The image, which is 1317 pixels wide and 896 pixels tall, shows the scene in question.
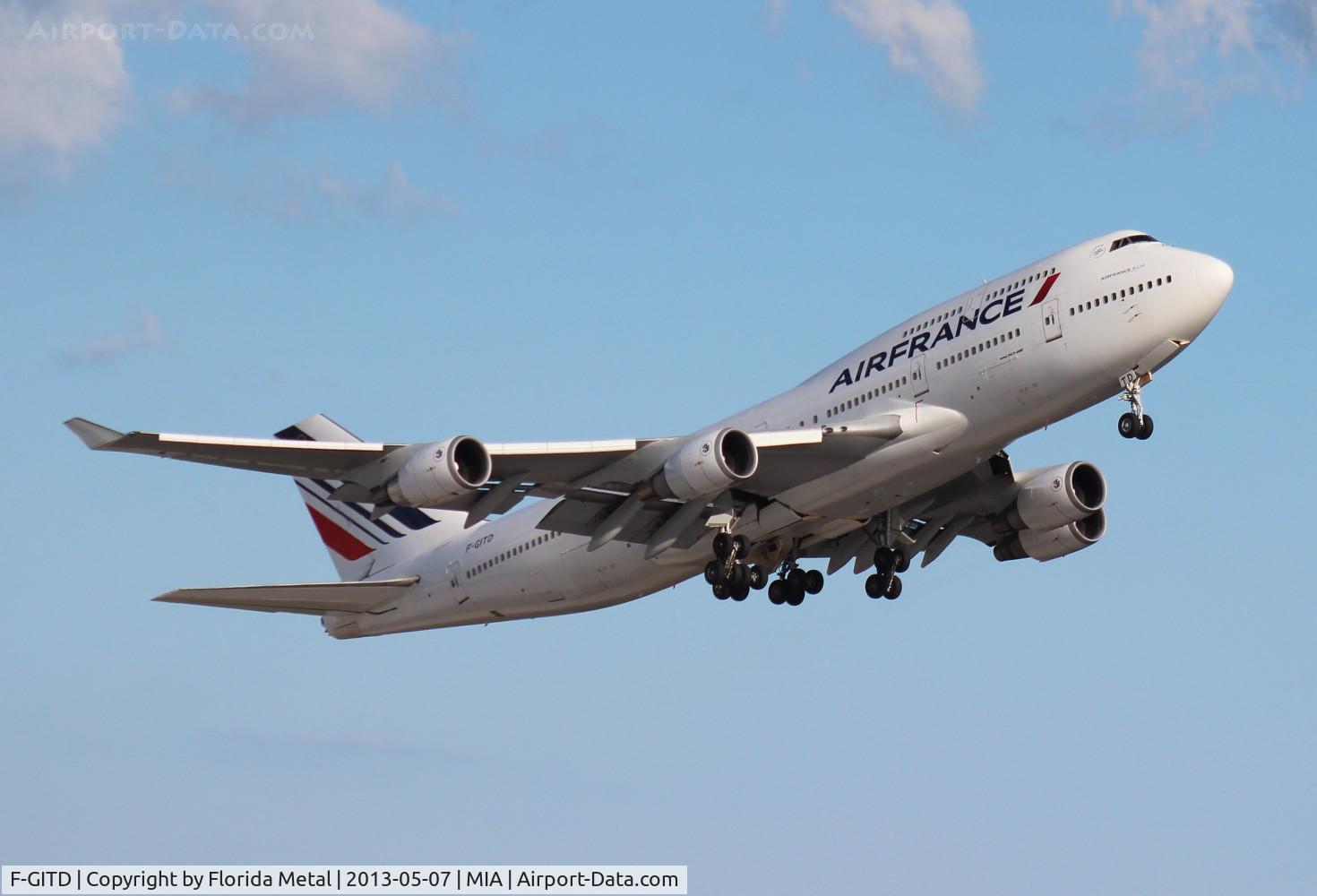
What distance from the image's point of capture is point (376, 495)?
37.9 metres

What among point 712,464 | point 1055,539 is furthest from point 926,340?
point 1055,539

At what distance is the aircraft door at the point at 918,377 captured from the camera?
127 ft

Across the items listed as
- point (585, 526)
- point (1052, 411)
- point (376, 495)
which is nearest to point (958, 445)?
point (1052, 411)

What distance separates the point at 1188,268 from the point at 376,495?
16.3m

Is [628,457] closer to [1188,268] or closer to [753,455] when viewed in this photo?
[753,455]

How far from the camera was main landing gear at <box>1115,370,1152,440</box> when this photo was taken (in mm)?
37094

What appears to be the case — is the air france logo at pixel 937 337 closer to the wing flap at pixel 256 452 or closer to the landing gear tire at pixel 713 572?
the landing gear tire at pixel 713 572

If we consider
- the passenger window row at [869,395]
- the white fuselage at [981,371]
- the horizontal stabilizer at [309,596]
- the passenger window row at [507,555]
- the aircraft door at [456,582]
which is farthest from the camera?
the aircraft door at [456,582]

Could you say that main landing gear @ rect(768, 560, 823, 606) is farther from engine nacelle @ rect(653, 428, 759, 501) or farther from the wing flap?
the wing flap

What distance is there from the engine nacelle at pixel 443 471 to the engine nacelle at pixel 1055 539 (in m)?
15.0

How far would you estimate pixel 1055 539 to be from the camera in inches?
1797

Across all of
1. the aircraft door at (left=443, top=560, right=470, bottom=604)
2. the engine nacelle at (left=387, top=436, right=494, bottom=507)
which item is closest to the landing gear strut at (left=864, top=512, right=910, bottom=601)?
the aircraft door at (left=443, top=560, right=470, bottom=604)

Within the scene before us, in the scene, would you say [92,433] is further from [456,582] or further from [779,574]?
[779,574]

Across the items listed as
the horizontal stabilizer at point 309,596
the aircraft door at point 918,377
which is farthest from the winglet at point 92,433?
the aircraft door at point 918,377
